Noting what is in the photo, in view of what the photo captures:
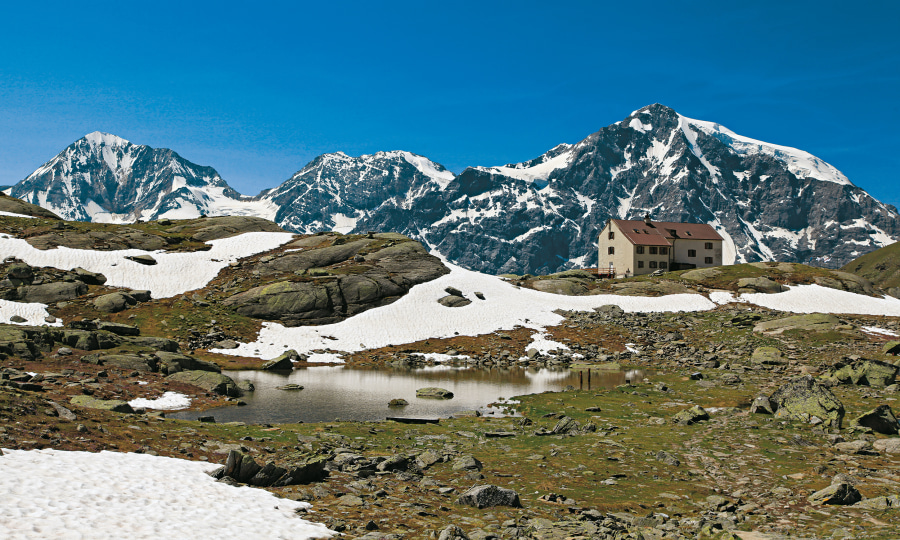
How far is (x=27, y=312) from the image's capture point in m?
54.6

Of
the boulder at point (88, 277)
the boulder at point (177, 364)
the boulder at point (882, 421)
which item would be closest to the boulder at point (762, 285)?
the boulder at point (882, 421)

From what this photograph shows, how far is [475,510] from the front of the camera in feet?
49.6

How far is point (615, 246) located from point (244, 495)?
116m

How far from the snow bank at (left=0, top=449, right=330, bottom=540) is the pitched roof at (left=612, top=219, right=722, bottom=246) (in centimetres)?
11072

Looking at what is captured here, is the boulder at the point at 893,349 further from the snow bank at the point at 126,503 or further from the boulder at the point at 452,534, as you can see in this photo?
the snow bank at the point at 126,503

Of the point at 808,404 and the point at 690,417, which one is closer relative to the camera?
the point at 808,404

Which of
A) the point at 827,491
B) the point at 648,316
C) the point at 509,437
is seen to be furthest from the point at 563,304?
the point at 827,491

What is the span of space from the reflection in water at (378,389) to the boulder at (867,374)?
1422cm

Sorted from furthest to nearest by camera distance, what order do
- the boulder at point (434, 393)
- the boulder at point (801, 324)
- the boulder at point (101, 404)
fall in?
the boulder at point (801, 324) → the boulder at point (434, 393) → the boulder at point (101, 404)

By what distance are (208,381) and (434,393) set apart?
1539 cm

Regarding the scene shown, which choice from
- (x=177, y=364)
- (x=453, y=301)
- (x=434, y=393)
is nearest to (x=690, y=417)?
(x=434, y=393)

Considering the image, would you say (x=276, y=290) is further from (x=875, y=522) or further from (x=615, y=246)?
(x=615, y=246)

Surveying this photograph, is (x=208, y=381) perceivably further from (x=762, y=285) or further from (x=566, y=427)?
(x=762, y=285)

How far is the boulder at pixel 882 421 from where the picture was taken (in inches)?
931
